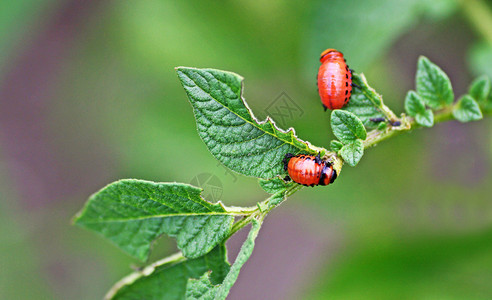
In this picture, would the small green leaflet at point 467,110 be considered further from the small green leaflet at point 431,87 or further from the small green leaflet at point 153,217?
the small green leaflet at point 153,217

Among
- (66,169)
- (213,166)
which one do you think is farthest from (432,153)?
(66,169)

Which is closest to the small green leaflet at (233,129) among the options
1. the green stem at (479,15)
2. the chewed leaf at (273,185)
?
the chewed leaf at (273,185)

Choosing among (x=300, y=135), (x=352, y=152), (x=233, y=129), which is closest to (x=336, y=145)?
(x=352, y=152)

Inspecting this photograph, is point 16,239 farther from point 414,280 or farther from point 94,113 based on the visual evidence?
point 414,280

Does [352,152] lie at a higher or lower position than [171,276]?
higher

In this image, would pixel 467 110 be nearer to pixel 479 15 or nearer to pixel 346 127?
pixel 346 127

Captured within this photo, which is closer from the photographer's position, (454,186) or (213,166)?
(454,186)

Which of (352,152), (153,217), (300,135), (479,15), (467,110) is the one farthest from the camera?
(300,135)
